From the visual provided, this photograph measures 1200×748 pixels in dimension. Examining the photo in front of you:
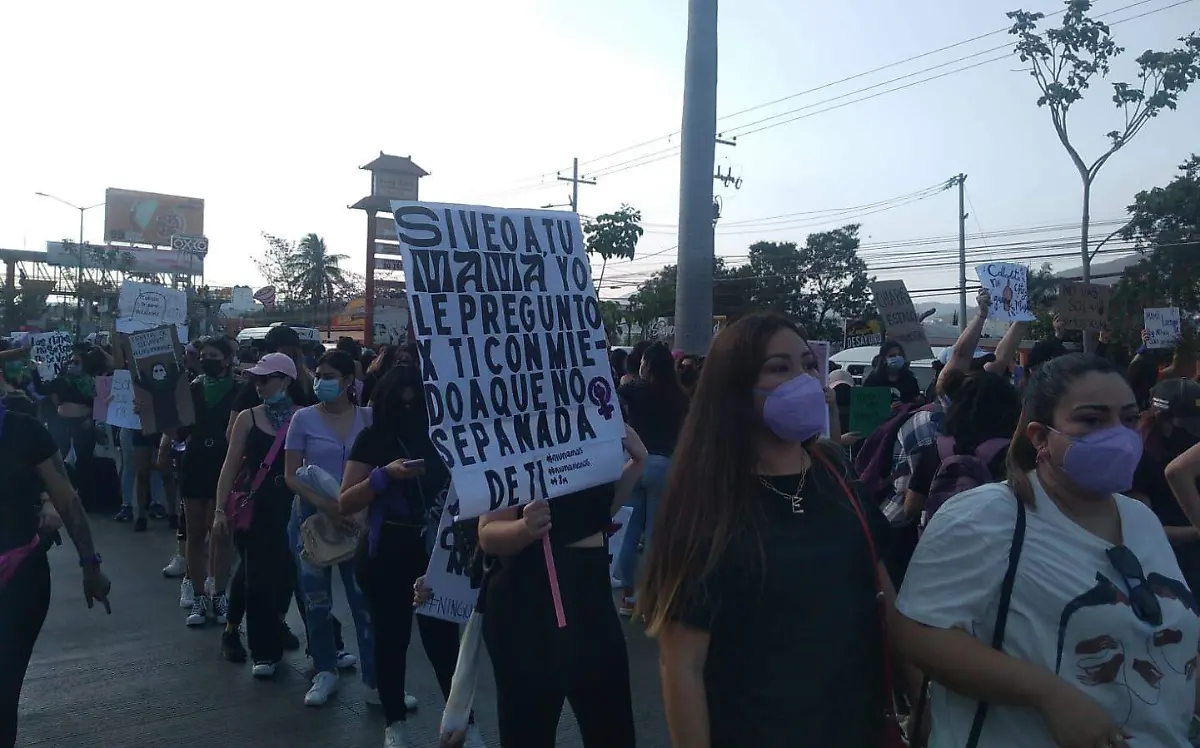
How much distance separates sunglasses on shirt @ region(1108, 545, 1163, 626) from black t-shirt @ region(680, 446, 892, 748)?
0.55 meters

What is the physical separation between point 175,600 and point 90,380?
17.5 ft

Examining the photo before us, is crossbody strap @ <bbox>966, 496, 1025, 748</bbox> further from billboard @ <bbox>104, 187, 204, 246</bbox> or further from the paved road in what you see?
billboard @ <bbox>104, 187, 204, 246</bbox>

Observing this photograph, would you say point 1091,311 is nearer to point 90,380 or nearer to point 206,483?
point 206,483

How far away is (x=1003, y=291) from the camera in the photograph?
716 cm

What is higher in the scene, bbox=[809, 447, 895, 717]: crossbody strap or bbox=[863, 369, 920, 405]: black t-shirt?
bbox=[863, 369, 920, 405]: black t-shirt

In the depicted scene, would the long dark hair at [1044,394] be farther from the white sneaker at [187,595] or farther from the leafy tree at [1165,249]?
the leafy tree at [1165,249]

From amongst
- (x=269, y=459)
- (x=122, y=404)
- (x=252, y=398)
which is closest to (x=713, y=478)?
(x=269, y=459)

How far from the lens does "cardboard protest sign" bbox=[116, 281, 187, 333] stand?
1198 centimetres

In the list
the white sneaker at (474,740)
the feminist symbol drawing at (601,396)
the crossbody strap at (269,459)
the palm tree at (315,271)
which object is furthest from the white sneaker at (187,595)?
the palm tree at (315,271)

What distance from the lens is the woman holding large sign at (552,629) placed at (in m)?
3.10

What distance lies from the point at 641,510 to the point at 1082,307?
5307 mm

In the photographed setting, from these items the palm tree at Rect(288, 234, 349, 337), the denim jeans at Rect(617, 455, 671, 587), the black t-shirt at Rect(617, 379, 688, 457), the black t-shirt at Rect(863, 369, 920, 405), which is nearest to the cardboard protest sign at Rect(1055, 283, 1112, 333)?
the black t-shirt at Rect(863, 369, 920, 405)

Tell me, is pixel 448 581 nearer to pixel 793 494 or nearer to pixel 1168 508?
pixel 793 494

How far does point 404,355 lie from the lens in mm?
5160
